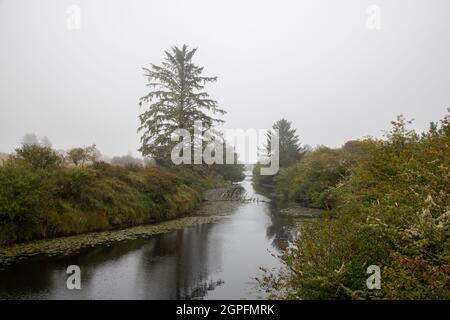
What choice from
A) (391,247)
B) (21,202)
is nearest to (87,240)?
(21,202)

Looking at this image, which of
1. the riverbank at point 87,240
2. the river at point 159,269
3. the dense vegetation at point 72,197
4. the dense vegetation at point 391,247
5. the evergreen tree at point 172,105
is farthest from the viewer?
the evergreen tree at point 172,105

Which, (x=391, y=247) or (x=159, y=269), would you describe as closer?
(x=391, y=247)

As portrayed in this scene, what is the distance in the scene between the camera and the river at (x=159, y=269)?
839 centimetres

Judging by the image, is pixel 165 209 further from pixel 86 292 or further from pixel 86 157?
pixel 86 292

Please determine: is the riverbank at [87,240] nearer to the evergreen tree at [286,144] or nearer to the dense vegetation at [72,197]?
the dense vegetation at [72,197]

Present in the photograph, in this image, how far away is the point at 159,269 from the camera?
10.4 meters

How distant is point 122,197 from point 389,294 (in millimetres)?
15121

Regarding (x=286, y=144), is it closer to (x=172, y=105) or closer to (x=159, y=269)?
(x=172, y=105)

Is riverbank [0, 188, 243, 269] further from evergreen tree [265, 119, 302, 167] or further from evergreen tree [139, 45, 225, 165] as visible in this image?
evergreen tree [265, 119, 302, 167]

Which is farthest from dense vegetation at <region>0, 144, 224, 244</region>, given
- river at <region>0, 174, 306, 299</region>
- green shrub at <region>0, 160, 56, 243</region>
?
river at <region>0, 174, 306, 299</region>

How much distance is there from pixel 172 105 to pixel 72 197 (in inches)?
645

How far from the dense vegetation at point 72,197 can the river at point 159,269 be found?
2666mm

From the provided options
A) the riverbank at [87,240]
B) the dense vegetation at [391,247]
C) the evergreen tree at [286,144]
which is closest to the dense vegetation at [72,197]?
the riverbank at [87,240]
